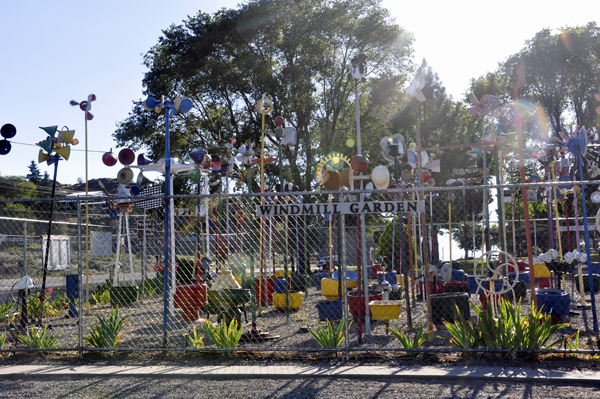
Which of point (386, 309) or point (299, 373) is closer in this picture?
point (299, 373)

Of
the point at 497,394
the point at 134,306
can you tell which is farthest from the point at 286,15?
the point at 497,394

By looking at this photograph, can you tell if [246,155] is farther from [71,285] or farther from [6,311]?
[6,311]

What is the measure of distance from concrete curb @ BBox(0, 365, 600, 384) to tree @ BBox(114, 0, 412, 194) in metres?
17.3

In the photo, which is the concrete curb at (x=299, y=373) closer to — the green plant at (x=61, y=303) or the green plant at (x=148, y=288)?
the green plant at (x=61, y=303)

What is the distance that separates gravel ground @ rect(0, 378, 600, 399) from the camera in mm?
4371

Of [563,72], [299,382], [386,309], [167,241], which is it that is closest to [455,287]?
[386,309]

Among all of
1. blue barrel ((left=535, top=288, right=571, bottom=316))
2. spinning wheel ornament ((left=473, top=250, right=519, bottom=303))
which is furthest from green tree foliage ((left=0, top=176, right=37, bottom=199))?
blue barrel ((left=535, top=288, right=571, bottom=316))

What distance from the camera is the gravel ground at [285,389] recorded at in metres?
4.37

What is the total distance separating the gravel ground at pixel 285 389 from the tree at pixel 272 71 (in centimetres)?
1781

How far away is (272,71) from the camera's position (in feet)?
75.9

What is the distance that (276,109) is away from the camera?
22781mm

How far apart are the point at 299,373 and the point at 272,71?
19934mm

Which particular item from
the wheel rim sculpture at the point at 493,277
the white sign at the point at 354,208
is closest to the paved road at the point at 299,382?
the wheel rim sculpture at the point at 493,277

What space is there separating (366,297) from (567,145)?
12.4 feet
